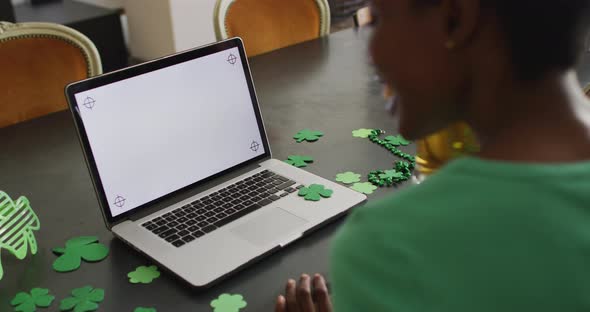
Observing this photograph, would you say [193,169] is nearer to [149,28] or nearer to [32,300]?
[32,300]

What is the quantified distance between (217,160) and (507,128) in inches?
28.4

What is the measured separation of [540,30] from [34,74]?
4.84ft

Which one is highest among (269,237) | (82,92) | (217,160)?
(82,92)

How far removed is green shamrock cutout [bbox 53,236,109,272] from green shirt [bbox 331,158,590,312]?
630 millimetres

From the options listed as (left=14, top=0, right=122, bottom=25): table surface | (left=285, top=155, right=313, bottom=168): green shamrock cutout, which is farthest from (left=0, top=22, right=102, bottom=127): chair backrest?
(left=14, top=0, right=122, bottom=25): table surface

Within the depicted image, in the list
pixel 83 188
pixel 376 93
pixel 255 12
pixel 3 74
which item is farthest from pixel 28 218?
pixel 255 12

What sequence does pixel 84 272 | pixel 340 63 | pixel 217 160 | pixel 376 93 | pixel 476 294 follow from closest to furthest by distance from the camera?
pixel 476 294
pixel 84 272
pixel 217 160
pixel 376 93
pixel 340 63

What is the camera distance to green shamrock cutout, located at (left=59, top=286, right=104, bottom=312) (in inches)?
34.0

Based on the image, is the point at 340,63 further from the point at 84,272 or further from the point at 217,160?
the point at 84,272

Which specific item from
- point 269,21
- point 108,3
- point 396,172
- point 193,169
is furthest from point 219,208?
point 108,3

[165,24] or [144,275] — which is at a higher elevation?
[165,24]

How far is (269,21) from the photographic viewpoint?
2092 mm

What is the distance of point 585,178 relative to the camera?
1.48 feet

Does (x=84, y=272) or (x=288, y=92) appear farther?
(x=288, y=92)
